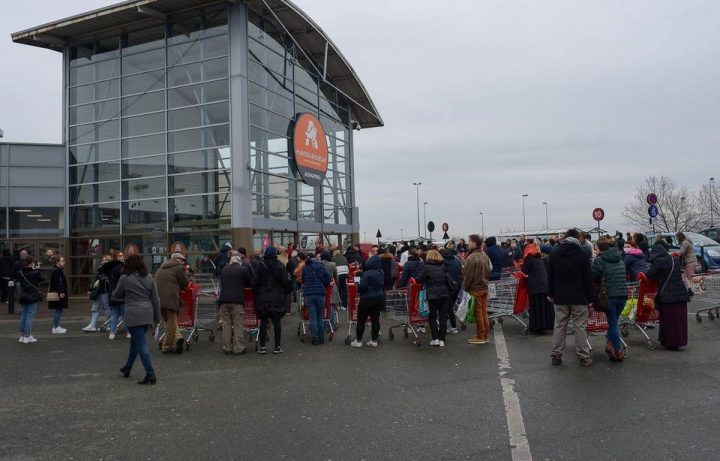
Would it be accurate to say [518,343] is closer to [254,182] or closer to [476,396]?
[476,396]

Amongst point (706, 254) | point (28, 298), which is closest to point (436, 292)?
point (28, 298)

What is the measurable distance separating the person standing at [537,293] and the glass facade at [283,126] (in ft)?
38.2

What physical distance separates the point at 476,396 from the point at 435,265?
3.82 m

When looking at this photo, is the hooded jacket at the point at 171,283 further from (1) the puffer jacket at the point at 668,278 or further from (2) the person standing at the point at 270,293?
(1) the puffer jacket at the point at 668,278

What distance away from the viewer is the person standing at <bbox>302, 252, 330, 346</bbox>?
Result: 34.5 ft

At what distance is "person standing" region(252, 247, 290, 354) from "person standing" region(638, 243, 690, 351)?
20.1 ft

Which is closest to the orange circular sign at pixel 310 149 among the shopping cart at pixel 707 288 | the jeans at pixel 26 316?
the jeans at pixel 26 316

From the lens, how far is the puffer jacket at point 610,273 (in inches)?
328

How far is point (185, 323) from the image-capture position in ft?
34.1

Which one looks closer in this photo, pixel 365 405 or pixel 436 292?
pixel 365 405

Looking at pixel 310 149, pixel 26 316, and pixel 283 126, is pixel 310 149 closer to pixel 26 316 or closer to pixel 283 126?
pixel 283 126

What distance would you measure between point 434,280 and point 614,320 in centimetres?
304

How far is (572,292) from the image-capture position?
26.3 ft

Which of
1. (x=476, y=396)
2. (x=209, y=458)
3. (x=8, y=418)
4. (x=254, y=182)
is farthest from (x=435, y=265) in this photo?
(x=254, y=182)
